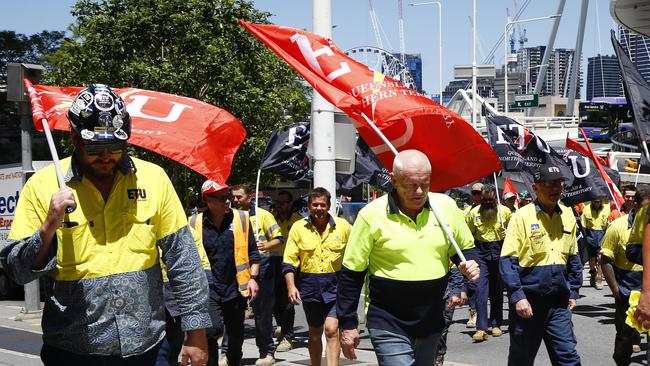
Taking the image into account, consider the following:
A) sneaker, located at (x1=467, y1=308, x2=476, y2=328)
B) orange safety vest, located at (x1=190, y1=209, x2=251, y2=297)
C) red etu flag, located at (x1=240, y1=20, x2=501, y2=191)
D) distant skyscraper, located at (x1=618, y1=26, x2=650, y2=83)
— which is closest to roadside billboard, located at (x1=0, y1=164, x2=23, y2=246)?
sneaker, located at (x1=467, y1=308, x2=476, y2=328)

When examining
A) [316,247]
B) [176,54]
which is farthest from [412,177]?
[176,54]

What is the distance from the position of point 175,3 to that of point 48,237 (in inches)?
893

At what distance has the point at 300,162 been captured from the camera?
13.1 meters

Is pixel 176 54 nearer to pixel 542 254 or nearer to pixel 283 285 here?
pixel 283 285

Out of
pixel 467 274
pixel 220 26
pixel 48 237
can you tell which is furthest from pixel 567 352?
pixel 220 26

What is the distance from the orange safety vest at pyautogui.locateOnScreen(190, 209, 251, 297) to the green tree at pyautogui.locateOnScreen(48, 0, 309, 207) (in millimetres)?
16041

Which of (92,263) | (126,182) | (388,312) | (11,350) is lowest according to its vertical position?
(11,350)

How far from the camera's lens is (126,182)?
3902 millimetres

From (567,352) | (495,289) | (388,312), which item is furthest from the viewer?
(495,289)

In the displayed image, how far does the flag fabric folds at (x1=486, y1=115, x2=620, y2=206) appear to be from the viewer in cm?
1208

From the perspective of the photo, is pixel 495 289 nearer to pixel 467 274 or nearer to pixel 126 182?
pixel 467 274

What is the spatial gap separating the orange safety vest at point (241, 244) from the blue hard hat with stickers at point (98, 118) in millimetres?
4599

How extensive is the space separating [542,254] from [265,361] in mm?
3842

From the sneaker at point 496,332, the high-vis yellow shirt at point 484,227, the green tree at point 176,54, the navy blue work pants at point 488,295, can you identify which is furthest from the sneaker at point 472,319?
the green tree at point 176,54
